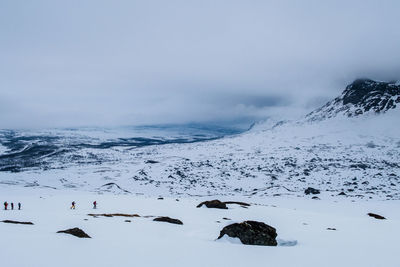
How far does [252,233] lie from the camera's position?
16.5m

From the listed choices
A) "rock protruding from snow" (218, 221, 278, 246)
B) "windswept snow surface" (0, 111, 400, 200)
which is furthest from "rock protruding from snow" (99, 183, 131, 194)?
"rock protruding from snow" (218, 221, 278, 246)

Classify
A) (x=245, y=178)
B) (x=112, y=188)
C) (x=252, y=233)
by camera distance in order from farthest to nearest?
1. (x=245, y=178)
2. (x=112, y=188)
3. (x=252, y=233)

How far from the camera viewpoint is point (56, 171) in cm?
13362

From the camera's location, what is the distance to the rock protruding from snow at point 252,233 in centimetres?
1633

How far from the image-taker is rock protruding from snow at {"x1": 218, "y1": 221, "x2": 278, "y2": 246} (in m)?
16.3

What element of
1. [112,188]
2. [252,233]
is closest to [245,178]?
[112,188]

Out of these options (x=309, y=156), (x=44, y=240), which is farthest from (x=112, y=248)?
(x=309, y=156)

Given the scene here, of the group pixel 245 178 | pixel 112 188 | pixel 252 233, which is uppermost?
pixel 252 233

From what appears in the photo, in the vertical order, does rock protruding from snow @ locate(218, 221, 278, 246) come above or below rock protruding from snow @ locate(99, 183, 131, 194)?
above

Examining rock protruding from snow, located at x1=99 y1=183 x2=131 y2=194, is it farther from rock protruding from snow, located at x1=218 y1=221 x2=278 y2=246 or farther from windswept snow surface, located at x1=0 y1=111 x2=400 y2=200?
rock protruding from snow, located at x1=218 y1=221 x2=278 y2=246

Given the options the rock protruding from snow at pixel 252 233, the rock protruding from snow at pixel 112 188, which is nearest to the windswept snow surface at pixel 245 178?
the rock protruding from snow at pixel 112 188

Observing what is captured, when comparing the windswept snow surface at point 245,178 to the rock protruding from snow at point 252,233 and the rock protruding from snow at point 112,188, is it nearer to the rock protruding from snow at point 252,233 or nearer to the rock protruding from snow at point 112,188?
the rock protruding from snow at point 112,188

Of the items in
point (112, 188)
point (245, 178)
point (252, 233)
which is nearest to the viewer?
point (252, 233)

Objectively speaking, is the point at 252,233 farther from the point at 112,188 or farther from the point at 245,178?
the point at 245,178
